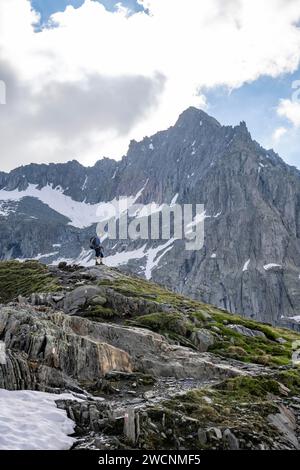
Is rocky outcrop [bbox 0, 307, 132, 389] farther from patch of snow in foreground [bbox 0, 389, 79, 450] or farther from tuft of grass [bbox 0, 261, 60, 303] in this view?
tuft of grass [bbox 0, 261, 60, 303]

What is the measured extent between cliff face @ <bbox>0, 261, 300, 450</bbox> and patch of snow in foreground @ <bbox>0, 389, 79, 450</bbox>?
0.27 ft

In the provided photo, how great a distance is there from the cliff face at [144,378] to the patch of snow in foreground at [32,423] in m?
0.08

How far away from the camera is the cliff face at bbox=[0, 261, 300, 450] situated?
663 inches

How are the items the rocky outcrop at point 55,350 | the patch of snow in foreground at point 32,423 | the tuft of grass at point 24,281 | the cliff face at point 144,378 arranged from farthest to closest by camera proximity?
the tuft of grass at point 24,281 < the rocky outcrop at point 55,350 < the cliff face at point 144,378 < the patch of snow in foreground at point 32,423

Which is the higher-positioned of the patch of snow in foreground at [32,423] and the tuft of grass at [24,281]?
the tuft of grass at [24,281]

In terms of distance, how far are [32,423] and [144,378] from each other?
10.3m

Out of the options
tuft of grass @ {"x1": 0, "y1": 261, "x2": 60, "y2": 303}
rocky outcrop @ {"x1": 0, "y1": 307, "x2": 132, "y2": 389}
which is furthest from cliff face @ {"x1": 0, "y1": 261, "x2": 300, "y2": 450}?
tuft of grass @ {"x1": 0, "y1": 261, "x2": 60, "y2": 303}

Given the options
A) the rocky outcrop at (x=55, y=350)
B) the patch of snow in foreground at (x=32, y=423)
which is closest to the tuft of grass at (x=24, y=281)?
the rocky outcrop at (x=55, y=350)

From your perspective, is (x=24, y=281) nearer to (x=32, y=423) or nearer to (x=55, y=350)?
(x=55, y=350)

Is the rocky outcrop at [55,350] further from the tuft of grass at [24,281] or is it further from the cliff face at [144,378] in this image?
the tuft of grass at [24,281]

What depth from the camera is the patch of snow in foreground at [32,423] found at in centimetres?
1520
